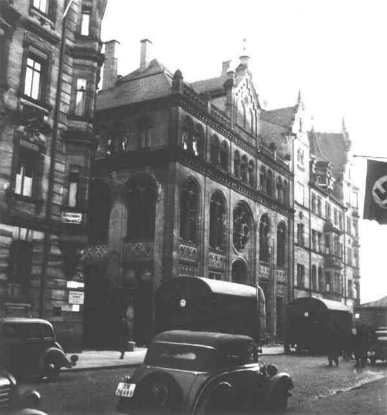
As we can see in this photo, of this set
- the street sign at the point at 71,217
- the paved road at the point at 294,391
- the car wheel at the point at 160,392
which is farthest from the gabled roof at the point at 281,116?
the car wheel at the point at 160,392

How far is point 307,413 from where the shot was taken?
10734 mm

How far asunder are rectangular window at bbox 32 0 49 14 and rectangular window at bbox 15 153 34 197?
614cm

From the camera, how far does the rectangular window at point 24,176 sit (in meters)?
20.2

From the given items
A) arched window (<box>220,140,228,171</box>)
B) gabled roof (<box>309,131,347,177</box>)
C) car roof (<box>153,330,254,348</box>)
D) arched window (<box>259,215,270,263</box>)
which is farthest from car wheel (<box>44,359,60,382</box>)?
gabled roof (<box>309,131,347,177</box>)

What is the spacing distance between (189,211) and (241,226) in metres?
Answer: 6.62

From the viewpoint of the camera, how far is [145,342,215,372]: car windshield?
8.89 meters

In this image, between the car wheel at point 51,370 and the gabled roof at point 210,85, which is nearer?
the car wheel at point 51,370

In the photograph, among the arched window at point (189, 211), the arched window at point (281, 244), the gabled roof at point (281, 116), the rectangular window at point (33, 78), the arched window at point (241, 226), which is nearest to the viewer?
the rectangular window at point (33, 78)

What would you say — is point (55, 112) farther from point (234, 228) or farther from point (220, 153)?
point (234, 228)

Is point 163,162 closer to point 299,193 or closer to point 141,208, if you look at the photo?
point 141,208

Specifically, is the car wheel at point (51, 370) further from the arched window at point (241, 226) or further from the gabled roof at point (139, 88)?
the arched window at point (241, 226)

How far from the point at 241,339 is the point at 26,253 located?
12.7m

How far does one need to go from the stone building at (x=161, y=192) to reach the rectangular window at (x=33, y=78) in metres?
9.31

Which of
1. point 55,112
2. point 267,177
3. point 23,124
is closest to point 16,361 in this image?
point 23,124
